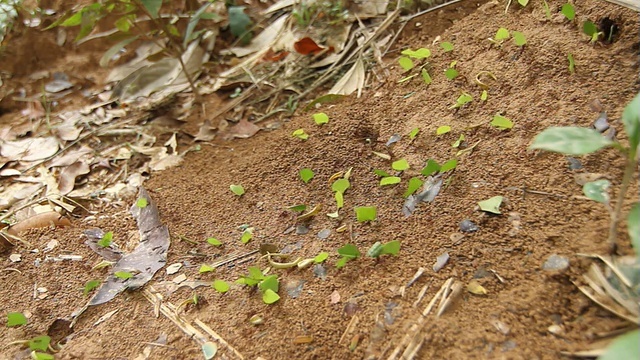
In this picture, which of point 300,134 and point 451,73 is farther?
point 300,134

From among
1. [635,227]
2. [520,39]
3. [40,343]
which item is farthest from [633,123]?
[40,343]

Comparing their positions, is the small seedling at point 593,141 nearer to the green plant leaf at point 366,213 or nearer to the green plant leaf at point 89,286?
→ the green plant leaf at point 366,213

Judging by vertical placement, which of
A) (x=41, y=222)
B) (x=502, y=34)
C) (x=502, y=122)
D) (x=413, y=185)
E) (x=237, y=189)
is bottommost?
(x=41, y=222)

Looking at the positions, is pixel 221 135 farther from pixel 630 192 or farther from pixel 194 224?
pixel 630 192

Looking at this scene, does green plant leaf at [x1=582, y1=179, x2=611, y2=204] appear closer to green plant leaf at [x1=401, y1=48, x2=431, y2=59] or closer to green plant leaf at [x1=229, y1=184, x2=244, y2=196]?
green plant leaf at [x1=401, y1=48, x2=431, y2=59]

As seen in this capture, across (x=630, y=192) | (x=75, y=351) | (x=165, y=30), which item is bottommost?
(x=75, y=351)

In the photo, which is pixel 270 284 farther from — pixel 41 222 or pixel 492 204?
pixel 41 222

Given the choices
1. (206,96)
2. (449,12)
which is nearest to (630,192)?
(449,12)

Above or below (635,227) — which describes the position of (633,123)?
above
